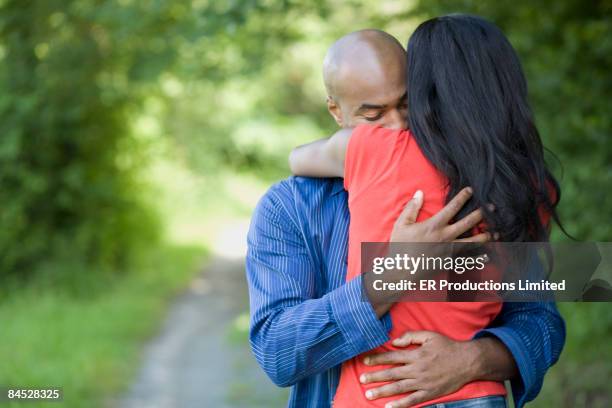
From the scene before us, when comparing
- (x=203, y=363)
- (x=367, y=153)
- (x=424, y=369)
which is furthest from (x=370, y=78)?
(x=203, y=363)

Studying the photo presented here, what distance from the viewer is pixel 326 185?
1.87m

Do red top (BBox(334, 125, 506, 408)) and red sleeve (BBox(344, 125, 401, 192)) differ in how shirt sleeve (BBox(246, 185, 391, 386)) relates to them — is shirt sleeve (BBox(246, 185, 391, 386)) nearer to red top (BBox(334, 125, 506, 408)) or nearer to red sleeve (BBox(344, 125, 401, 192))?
red top (BBox(334, 125, 506, 408))

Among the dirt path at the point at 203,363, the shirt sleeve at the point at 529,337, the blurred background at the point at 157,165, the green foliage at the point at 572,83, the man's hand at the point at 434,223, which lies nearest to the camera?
the man's hand at the point at 434,223

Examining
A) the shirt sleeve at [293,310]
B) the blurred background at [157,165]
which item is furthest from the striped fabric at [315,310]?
the blurred background at [157,165]

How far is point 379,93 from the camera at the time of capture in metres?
1.81

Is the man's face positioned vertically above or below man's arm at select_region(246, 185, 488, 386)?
above

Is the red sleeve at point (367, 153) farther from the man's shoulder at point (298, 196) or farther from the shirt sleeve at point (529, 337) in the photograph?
the shirt sleeve at point (529, 337)

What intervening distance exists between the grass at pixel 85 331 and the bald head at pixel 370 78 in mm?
4006

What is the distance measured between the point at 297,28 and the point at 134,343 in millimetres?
3094

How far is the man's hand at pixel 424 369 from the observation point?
1669mm

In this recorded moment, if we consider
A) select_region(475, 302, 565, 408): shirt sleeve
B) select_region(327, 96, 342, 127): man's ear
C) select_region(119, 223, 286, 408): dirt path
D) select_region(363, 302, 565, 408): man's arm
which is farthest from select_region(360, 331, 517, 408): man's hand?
select_region(119, 223, 286, 408): dirt path

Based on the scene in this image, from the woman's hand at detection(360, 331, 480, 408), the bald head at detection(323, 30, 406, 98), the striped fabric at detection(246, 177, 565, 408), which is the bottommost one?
the woman's hand at detection(360, 331, 480, 408)

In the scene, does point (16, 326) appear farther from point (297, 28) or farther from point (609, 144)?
point (609, 144)

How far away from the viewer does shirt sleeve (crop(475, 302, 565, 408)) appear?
5.87 ft
